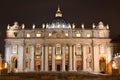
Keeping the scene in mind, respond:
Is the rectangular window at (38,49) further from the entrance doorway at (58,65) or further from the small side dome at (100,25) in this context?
the small side dome at (100,25)

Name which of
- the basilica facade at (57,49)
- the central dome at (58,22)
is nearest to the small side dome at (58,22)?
the central dome at (58,22)

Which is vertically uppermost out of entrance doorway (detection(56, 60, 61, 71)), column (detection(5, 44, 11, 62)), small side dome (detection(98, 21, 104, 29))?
small side dome (detection(98, 21, 104, 29))

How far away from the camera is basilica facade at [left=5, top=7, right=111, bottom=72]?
93.3 metres

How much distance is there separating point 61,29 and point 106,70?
18127 mm

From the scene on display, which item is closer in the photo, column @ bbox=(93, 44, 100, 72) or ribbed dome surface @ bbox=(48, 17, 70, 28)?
column @ bbox=(93, 44, 100, 72)

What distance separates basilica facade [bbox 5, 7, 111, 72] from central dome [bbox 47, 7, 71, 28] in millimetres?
8334

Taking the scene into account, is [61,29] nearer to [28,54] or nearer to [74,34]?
[74,34]

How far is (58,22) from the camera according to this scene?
107250mm

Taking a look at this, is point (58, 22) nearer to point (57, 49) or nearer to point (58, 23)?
point (58, 23)

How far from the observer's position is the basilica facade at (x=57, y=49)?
9331 centimetres

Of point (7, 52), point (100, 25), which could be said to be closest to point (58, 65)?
point (7, 52)

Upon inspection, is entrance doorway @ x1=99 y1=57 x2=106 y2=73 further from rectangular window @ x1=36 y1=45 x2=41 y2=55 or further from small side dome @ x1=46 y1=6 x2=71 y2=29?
rectangular window @ x1=36 y1=45 x2=41 y2=55

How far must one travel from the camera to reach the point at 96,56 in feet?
309

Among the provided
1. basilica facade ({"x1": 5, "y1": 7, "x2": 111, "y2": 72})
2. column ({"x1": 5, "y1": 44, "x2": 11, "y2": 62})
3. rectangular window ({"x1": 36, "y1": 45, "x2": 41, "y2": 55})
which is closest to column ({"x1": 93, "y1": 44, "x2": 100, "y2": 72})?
basilica facade ({"x1": 5, "y1": 7, "x2": 111, "y2": 72})
